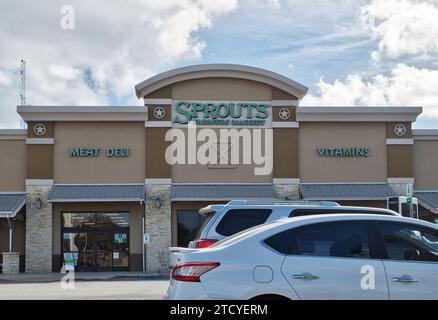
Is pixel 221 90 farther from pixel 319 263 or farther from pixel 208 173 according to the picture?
pixel 319 263

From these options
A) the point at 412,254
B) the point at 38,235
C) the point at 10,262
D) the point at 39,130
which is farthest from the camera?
the point at 39,130

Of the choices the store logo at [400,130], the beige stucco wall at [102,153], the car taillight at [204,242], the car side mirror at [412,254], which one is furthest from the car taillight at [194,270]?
the store logo at [400,130]

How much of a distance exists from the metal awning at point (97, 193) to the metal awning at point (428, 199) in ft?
42.3

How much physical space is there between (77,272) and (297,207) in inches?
815

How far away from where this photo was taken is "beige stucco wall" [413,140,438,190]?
32875mm

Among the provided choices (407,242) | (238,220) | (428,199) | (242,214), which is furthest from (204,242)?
(428,199)

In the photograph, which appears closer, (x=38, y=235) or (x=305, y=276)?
(x=305, y=276)

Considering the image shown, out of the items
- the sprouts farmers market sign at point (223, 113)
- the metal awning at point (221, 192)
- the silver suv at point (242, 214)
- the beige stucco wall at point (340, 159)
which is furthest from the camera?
the beige stucco wall at point (340, 159)

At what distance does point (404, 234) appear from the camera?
25.6 feet

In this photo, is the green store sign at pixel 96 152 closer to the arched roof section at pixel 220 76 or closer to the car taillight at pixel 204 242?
the arched roof section at pixel 220 76

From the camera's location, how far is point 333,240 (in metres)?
7.67

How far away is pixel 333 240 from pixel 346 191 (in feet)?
79.3

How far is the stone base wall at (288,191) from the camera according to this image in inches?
1245
